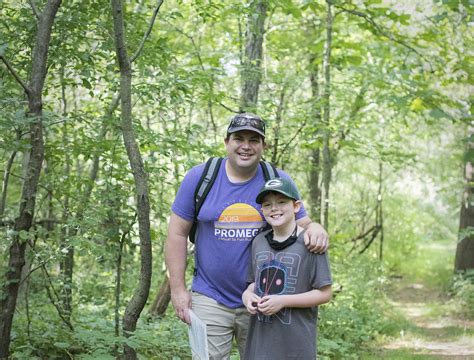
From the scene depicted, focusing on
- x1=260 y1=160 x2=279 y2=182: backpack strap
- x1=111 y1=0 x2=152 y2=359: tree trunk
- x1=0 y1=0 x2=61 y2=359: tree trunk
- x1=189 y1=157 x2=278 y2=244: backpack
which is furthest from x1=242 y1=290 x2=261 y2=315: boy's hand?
x1=0 y1=0 x2=61 y2=359: tree trunk

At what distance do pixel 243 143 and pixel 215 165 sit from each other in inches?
9.7

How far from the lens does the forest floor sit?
7843 mm

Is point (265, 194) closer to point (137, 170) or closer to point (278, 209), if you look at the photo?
point (278, 209)

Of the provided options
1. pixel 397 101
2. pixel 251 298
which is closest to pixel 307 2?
pixel 397 101

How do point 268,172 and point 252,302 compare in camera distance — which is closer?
point 252,302

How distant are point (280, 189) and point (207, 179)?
580 mm

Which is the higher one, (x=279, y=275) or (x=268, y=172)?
(x=268, y=172)

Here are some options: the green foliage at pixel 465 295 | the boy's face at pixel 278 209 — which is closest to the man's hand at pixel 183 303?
the boy's face at pixel 278 209

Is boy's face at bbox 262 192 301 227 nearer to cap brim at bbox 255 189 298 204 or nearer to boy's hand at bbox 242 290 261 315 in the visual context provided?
cap brim at bbox 255 189 298 204

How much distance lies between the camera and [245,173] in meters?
3.67

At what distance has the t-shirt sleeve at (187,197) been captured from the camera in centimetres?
366

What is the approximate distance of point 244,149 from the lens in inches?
142

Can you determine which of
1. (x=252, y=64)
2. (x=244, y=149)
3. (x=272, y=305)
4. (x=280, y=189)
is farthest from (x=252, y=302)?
(x=252, y=64)

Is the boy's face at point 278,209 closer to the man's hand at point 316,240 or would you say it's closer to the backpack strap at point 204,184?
the man's hand at point 316,240
